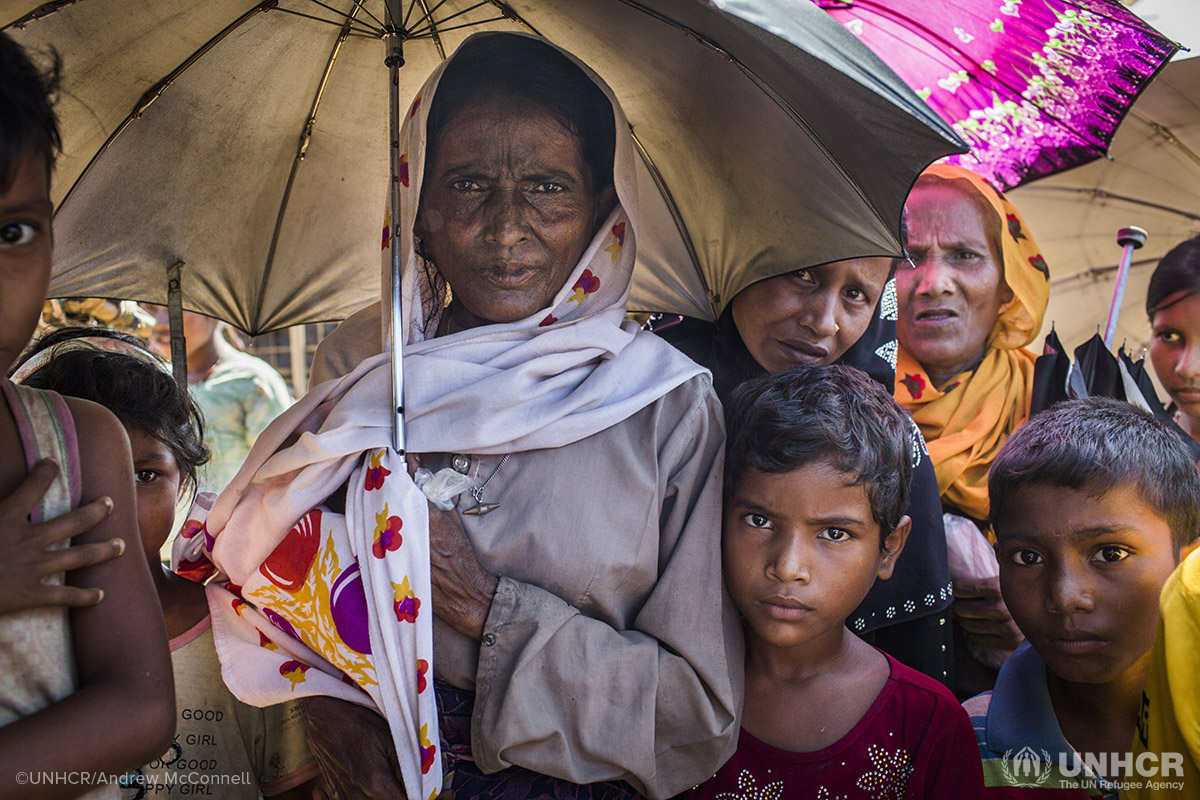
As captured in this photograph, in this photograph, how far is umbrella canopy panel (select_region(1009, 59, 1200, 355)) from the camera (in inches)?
123

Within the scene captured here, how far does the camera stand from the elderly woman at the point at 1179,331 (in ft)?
10.3

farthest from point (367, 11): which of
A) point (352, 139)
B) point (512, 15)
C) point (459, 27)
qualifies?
point (352, 139)

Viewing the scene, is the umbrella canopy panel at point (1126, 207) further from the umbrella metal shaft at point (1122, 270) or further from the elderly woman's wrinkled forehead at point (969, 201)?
the elderly woman's wrinkled forehead at point (969, 201)

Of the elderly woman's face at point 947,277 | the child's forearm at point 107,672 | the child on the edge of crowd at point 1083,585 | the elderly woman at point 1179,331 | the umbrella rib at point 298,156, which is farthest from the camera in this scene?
the elderly woman's face at point 947,277

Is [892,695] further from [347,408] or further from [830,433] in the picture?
[347,408]

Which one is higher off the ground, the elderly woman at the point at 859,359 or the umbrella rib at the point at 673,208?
the umbrella rib at the point at 673,208

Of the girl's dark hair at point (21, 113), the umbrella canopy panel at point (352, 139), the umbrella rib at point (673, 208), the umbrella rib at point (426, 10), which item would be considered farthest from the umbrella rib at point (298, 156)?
the girl's dark hair at point (21, 113)

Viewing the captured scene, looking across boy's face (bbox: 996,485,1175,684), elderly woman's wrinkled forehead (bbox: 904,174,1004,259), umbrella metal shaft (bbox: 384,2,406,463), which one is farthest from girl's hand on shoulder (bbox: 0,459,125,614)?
elderly woman's wrinkled forehead (bbox: 904,174,1004,259)

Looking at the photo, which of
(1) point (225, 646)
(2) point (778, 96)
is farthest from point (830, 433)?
(1) point (225, 646)

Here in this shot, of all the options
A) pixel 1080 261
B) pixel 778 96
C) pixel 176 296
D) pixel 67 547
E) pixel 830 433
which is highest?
pixel 1080 261

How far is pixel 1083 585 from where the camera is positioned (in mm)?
2174

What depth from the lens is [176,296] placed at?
258 cm

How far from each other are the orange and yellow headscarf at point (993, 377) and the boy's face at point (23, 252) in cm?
269

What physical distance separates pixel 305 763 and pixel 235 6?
1.88 meters
